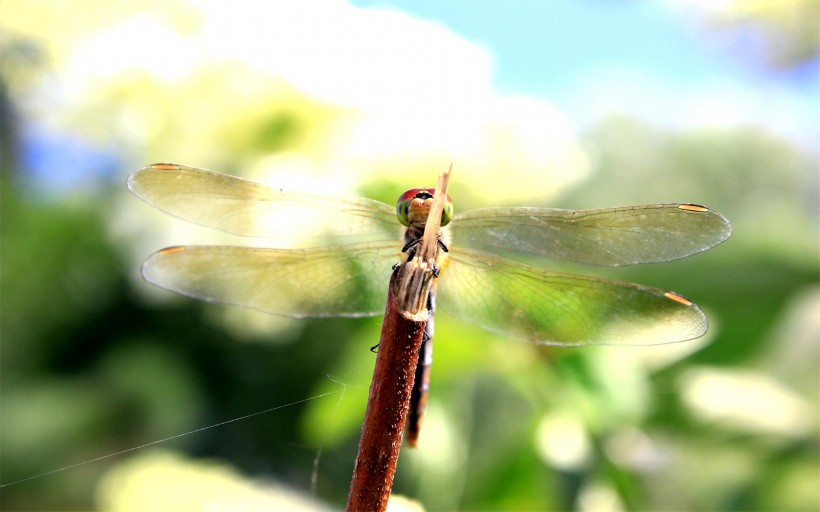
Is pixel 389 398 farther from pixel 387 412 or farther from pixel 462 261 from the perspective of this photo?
pixel 462 261

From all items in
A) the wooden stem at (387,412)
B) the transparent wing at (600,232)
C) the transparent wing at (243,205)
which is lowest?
the wooden stem at (387,412)

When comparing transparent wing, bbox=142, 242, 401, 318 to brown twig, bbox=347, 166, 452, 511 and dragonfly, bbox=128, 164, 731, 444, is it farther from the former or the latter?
brown twig, bbox=347, 166, 452, 511

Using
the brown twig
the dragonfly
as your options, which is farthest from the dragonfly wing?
the brown twig

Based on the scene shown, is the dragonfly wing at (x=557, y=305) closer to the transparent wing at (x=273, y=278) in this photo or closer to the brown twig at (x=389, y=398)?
the transparent wing at (x=273, y=278)

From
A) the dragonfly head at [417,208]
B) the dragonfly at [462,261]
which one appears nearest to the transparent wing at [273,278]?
the dragonfly at [462,261]

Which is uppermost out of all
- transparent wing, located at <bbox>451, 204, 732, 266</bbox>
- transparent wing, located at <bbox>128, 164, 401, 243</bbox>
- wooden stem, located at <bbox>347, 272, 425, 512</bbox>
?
transparent wing, located at <bbox>451, 204, 732, 266</bbox>

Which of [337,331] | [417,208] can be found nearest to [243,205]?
[417,208]

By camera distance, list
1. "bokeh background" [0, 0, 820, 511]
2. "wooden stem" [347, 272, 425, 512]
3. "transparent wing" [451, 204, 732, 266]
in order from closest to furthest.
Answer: "wooden stem" [347, 272, 425, 512]
"transparent wing" [451, 204, 732, 266]
"bokeh background" [0, 0, 820, 511]
